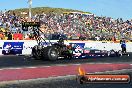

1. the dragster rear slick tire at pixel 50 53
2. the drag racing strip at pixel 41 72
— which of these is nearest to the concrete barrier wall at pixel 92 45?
the dragster rear slick tire at pixel 50 53

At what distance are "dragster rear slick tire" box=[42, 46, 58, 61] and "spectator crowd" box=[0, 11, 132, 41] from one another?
769 cm

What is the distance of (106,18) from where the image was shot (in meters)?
53.7

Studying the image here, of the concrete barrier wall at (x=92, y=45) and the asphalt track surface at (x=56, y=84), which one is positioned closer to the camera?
the asphalt track surface at (x=56, y=84)

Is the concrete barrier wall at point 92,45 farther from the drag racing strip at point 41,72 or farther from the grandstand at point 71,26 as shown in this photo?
the drag racing strip at point 41,72

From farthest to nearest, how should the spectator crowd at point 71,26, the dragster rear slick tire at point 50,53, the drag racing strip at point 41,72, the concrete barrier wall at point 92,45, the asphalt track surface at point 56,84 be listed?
the spectator crowd at point 71,26
the concrete barrier wall at point 92,45
the dragster rear slick tire at point 50,53
the drag racing strip at point 41,72
the asphalt track surface at point 56,84

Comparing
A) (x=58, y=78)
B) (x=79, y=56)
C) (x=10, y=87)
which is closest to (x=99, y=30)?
(x=79, y=56)

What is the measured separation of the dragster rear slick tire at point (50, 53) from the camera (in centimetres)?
2217

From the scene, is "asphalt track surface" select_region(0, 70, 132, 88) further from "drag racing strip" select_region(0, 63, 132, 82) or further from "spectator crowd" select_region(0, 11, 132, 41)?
"spectator crowd" select_region(0, 11, 132, 41)

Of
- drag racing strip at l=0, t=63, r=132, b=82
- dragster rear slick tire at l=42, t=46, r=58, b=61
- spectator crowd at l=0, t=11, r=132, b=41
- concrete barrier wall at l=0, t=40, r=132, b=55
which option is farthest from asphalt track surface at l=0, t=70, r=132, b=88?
spectator crowd at l=0, t=11, r=132, b=41

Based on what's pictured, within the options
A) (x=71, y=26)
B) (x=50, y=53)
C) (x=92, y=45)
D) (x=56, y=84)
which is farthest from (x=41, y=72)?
(x=71, y=26)

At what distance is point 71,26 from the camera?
4344 cm

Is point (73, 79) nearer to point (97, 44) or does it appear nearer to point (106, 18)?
point (97, 44)

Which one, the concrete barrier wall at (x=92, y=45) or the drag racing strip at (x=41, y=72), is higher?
the concrete barrier wall at (x=92, y=45)

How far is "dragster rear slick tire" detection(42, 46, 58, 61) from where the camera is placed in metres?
22.2
